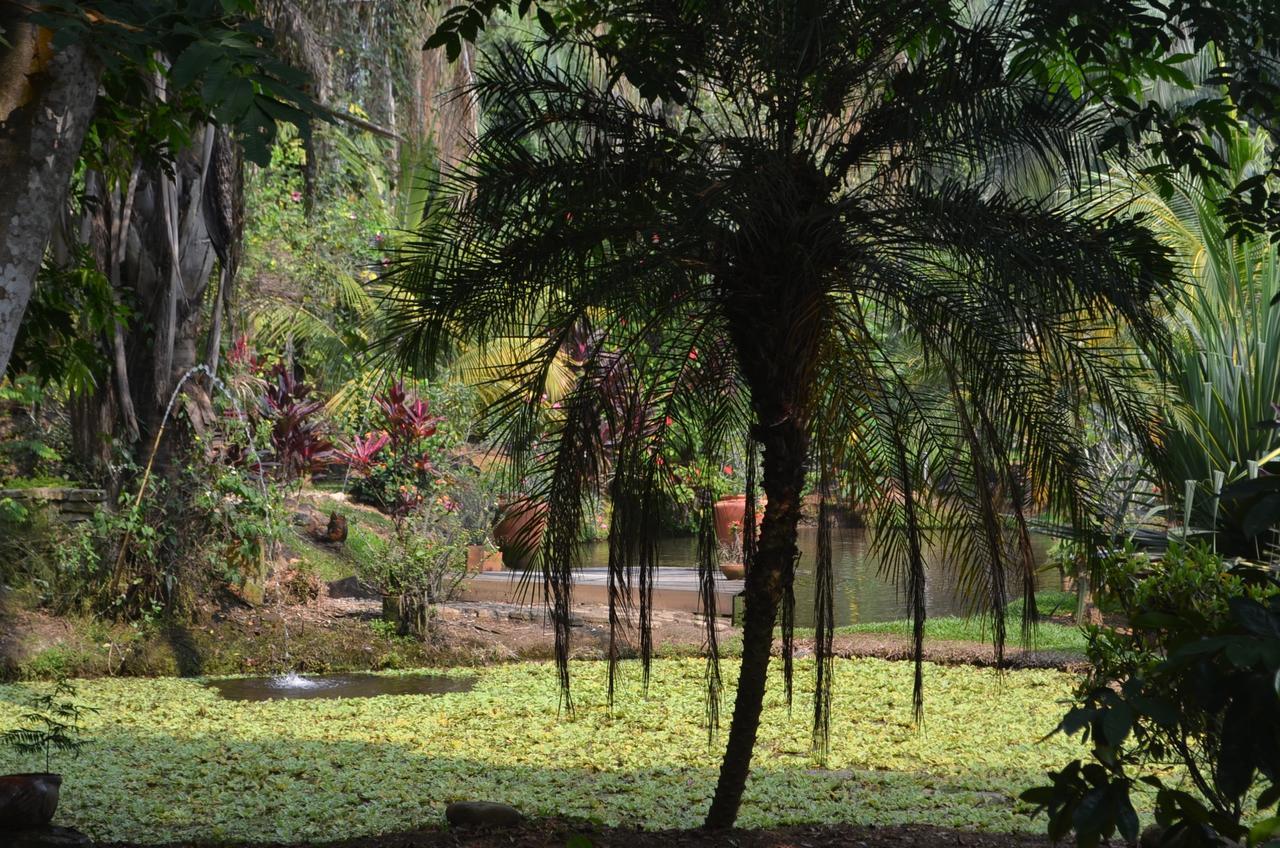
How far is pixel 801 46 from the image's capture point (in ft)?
14.3

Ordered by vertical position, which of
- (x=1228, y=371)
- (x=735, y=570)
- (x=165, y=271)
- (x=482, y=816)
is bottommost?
(x=482, y=816)

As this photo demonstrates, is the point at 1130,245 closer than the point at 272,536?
Yes

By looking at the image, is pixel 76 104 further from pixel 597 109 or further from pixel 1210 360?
pixel 1210 360

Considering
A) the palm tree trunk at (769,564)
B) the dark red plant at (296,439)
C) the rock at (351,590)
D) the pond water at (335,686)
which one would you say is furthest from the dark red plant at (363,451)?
the palm tree trunk at (769,564)

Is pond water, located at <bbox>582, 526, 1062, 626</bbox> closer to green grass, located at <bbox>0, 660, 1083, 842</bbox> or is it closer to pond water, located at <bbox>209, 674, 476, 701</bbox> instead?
pond water, located at <bbox>209, 674, 476, 701</bbox>

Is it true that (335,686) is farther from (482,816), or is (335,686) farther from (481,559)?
(482,816)

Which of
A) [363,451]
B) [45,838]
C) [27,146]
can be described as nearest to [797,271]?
[27,146]

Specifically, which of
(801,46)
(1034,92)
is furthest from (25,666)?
(1034,92)

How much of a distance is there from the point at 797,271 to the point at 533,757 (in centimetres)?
355

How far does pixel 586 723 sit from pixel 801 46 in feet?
15.8

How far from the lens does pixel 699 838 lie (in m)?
4.71

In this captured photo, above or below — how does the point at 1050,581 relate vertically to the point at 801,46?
below

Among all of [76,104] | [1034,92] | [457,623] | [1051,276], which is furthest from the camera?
A: [457,623]

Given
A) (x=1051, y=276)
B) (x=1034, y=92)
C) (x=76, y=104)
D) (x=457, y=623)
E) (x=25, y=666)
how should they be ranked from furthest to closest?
(x=457, y=623) → (x=25, y=666) → (x=1034, y=92) → (x=1051, y=276) → (x=76, y=104)
